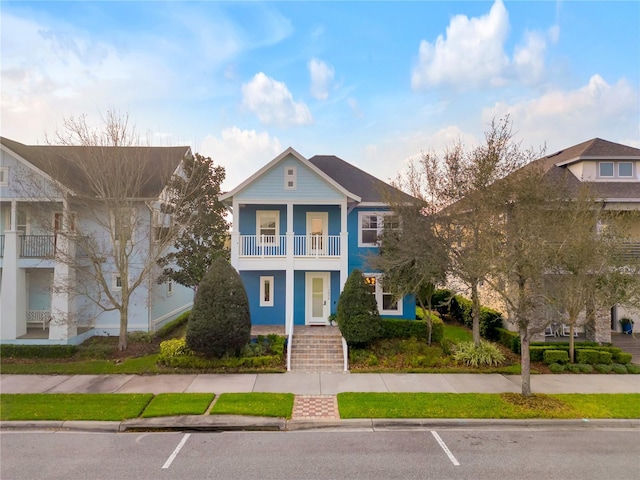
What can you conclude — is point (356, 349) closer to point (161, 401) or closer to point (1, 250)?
point (161, 401)

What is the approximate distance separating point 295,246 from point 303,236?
26.2 inches

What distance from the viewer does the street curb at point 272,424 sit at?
8531 mm

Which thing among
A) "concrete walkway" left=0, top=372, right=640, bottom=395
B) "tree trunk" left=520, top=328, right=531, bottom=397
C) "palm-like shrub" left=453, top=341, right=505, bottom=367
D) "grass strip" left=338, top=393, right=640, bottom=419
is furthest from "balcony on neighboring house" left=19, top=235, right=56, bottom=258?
"tree trunk" left=520, top=328, right=531, bottom=397

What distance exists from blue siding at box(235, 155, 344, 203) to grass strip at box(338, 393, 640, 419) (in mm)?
8843

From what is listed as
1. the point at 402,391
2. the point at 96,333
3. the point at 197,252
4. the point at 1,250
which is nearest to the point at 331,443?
the point at 402,391

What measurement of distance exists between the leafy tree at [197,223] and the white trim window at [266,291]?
2667 mm

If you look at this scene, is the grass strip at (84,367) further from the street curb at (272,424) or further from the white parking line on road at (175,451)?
the white parking line on road at (175,451)

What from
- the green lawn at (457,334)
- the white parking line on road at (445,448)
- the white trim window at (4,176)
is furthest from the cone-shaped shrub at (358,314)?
the white trim window at (4,176)

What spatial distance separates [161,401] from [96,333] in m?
9.03

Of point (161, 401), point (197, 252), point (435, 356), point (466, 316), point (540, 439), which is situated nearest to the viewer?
point (540, 439)

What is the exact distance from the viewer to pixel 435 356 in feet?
44.1

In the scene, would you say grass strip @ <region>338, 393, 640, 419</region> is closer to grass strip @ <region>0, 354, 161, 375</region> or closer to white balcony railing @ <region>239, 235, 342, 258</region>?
white balcony railing @ <region>239, 235, 342, 258</region>

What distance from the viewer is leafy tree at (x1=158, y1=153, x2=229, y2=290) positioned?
679 inches

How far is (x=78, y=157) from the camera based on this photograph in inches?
543
